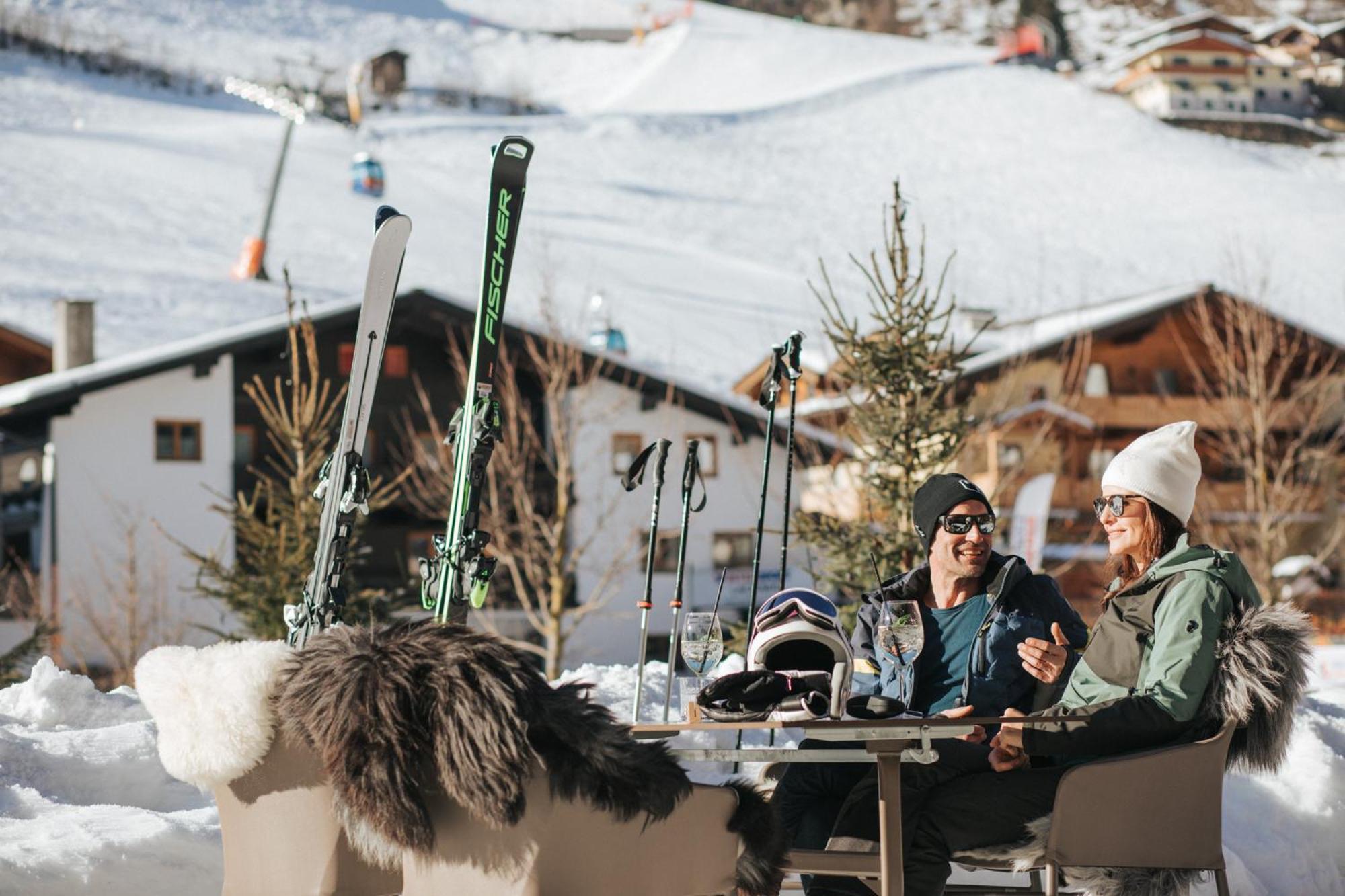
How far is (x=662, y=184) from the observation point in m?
79.8

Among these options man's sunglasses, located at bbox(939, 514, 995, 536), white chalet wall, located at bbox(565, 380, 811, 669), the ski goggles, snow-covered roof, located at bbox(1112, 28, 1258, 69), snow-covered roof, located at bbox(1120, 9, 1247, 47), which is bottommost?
white chalet wall, located at bbox(565, 380, 811, 669)

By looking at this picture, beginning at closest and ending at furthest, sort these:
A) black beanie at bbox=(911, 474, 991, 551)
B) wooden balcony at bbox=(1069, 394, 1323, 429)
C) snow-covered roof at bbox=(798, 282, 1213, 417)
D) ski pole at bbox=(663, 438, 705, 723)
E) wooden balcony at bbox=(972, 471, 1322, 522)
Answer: black beanie at bbox=(911, 474, 991, 551) < ski pole at bbox=(663, 438, 705, 723) < snow-covered roof at bbox=(798, 282, 1213, 417) < wooden balcony at bbox=(972, 471, 1322, 522) < wooden balcony at bbox=(1069, 394, 1323, 429)

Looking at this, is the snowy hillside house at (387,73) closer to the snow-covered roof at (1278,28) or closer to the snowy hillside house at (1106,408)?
the snow-covered roof at (1278,28)

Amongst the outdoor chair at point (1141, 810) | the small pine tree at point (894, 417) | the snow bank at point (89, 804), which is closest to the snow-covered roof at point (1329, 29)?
the small pine tree at point (894, 417)

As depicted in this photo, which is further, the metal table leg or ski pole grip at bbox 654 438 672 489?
ski pole grip at bbox 654 438 672 489

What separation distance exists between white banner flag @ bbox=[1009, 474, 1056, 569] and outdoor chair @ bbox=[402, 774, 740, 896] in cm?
1301

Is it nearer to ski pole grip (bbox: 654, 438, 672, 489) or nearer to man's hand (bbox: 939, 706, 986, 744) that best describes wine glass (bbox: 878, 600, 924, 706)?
man's hand (bbox: 939, 706, 986, 744)

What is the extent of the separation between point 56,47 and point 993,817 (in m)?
96.8

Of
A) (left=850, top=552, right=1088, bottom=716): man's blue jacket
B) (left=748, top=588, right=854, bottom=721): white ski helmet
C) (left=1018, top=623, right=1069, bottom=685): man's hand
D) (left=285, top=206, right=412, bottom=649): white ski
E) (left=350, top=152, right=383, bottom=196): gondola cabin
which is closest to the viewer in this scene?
(left=748, top=588, right=854, bottom=721): white ski helmet

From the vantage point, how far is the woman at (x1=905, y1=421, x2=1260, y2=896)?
382cm

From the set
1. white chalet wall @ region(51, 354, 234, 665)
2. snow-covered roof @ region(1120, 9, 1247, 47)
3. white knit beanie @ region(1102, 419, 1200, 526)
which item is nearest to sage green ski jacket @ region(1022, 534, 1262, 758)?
white knit beanie @ region(1102, 419, 1200, 526)

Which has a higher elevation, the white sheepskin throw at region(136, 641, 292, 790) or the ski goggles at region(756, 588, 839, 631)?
the ski goggles at region(756, 588, 839, 631)

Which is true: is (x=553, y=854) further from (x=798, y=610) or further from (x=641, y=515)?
(x=641, y=515)

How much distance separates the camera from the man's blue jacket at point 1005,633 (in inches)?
174
